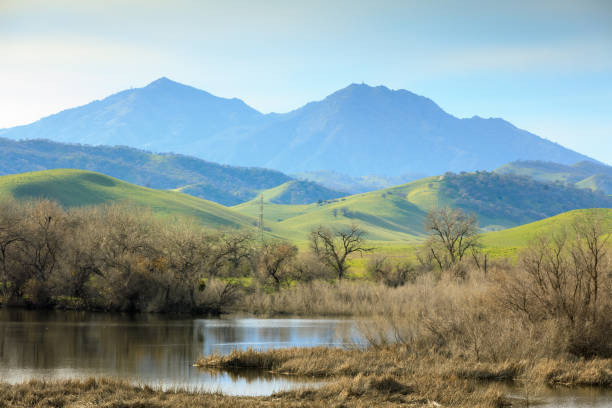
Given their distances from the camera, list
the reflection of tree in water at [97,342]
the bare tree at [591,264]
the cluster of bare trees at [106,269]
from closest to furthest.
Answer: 1. the bare tree at [591,264]
2. the reflection of tree in water at [97,342]
3. the cluster of bare trees at [106,269]

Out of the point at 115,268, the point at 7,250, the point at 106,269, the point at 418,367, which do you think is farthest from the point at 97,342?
the point at 7,250

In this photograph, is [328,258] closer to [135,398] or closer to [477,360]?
[477,360]

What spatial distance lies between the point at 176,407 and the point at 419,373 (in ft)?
43.0

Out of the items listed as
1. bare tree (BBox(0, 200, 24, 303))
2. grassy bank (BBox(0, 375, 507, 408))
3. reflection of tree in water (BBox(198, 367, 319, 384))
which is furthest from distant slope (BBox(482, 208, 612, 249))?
grassy bank (BBox(0, 375, 507, 408))

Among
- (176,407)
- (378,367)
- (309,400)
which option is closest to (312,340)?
(378,367)

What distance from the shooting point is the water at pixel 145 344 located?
33.6 meters

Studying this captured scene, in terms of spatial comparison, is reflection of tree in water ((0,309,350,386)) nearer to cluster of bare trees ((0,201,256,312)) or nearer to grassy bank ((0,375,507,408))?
cluster of bare trees ((0,201,256,312))

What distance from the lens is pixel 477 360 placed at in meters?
36.2

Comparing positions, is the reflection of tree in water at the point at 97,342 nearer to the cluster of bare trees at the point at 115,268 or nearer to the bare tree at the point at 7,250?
the cluster of bare trees at the point at 115,268

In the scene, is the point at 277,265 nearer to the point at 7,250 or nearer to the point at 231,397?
the point at 7,250

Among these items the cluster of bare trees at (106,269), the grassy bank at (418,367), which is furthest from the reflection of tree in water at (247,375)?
the cluster of bare trees at (106,269)

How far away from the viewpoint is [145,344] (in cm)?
4766

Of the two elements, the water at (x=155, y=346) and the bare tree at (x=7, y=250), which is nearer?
the water at (x=155, y=346)

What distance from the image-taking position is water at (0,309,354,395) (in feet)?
110
